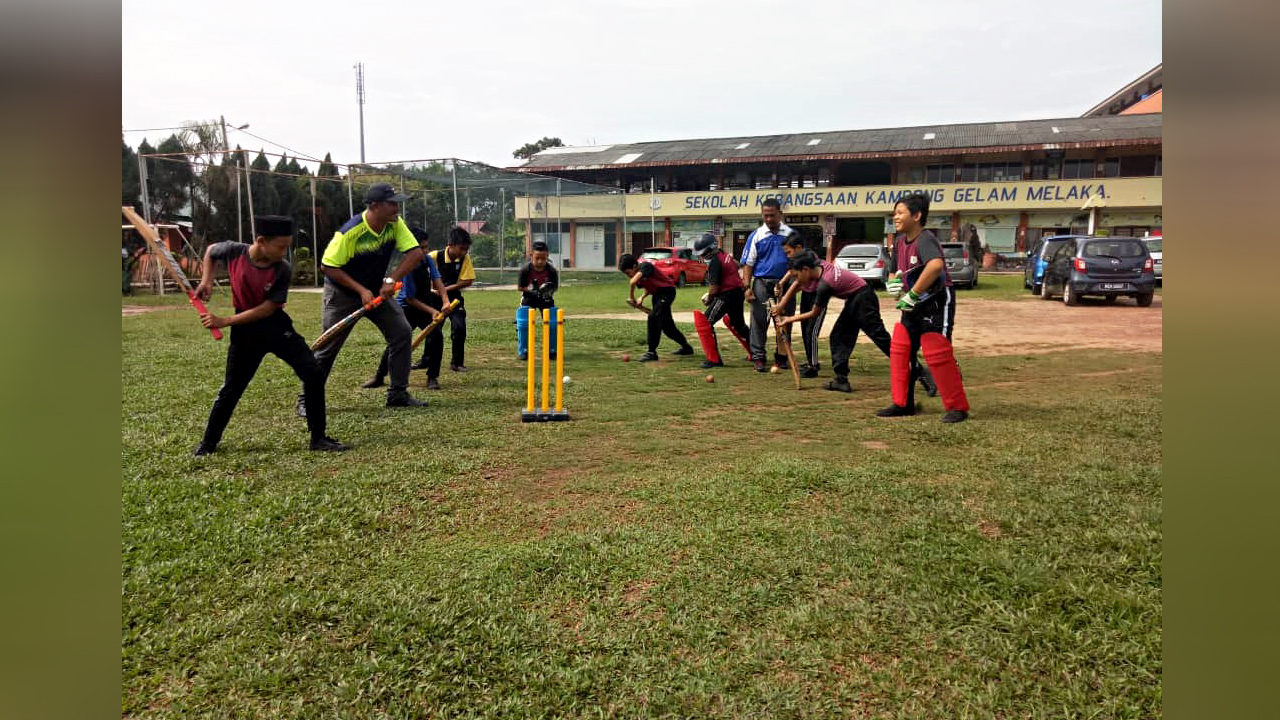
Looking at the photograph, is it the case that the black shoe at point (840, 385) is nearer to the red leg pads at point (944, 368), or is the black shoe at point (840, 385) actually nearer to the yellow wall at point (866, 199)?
the red leg pads at point (944, 368)

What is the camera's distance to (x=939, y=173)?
37781mm

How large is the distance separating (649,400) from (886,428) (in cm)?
248

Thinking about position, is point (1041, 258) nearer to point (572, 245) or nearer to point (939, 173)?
point (939, 173)

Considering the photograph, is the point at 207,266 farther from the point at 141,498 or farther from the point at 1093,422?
the point at 1093,422

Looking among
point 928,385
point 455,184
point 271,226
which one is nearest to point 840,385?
point 928,385

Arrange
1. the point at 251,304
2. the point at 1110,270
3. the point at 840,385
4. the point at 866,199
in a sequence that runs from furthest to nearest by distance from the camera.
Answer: the point at 866,199
the point at 1110,270
the point at 840,385
the point at 251,304

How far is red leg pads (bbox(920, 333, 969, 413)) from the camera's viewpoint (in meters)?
6.77

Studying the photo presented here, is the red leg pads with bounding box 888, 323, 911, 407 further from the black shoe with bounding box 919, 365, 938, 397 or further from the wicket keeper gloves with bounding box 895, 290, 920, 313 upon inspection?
the black shoe with bounding box 919, 365, 938, 397

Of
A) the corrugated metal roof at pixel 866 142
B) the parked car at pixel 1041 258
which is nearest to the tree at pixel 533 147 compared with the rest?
the corrugated metal roof at pixel 866 142

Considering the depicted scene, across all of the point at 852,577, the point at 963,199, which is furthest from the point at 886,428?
the point at 963,199

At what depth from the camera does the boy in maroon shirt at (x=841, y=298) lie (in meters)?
8.59

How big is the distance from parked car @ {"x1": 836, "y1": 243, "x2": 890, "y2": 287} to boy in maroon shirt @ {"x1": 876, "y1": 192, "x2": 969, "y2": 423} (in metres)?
18.0

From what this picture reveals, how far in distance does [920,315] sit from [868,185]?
33062 millimetres
